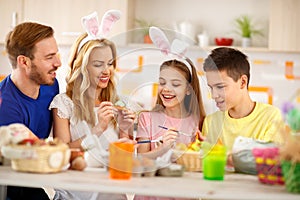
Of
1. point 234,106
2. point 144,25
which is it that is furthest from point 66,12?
point 234,106

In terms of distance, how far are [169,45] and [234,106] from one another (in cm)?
49

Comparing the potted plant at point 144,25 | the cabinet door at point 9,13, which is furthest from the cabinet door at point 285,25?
the cabinet door at point 9,13

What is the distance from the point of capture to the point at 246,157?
191 centimetres

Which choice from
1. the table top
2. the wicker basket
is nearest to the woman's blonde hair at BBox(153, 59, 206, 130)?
the table top

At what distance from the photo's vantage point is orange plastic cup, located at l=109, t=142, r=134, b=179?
1.76m

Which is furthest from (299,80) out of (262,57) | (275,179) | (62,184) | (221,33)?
(62,184)

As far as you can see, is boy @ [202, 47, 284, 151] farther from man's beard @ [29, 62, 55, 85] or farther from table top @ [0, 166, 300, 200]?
man's beard @ [29, 62, 55, 85]

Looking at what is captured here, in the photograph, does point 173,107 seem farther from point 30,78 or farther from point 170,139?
point 30,78

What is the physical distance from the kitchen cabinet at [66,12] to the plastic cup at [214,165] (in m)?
2.51

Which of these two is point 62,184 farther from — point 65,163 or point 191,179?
point 191,179

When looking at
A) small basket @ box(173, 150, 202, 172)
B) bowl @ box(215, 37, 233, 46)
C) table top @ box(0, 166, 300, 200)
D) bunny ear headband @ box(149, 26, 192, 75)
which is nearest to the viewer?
table top @ box(0, 166, 300, 200)

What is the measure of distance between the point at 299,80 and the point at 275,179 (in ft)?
8.64

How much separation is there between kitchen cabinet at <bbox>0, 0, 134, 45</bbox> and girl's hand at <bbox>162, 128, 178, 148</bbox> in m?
2.24

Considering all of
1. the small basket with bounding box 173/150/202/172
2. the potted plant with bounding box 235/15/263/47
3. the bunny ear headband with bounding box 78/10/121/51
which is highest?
the potted plant with bounding box 235/15/263/47
